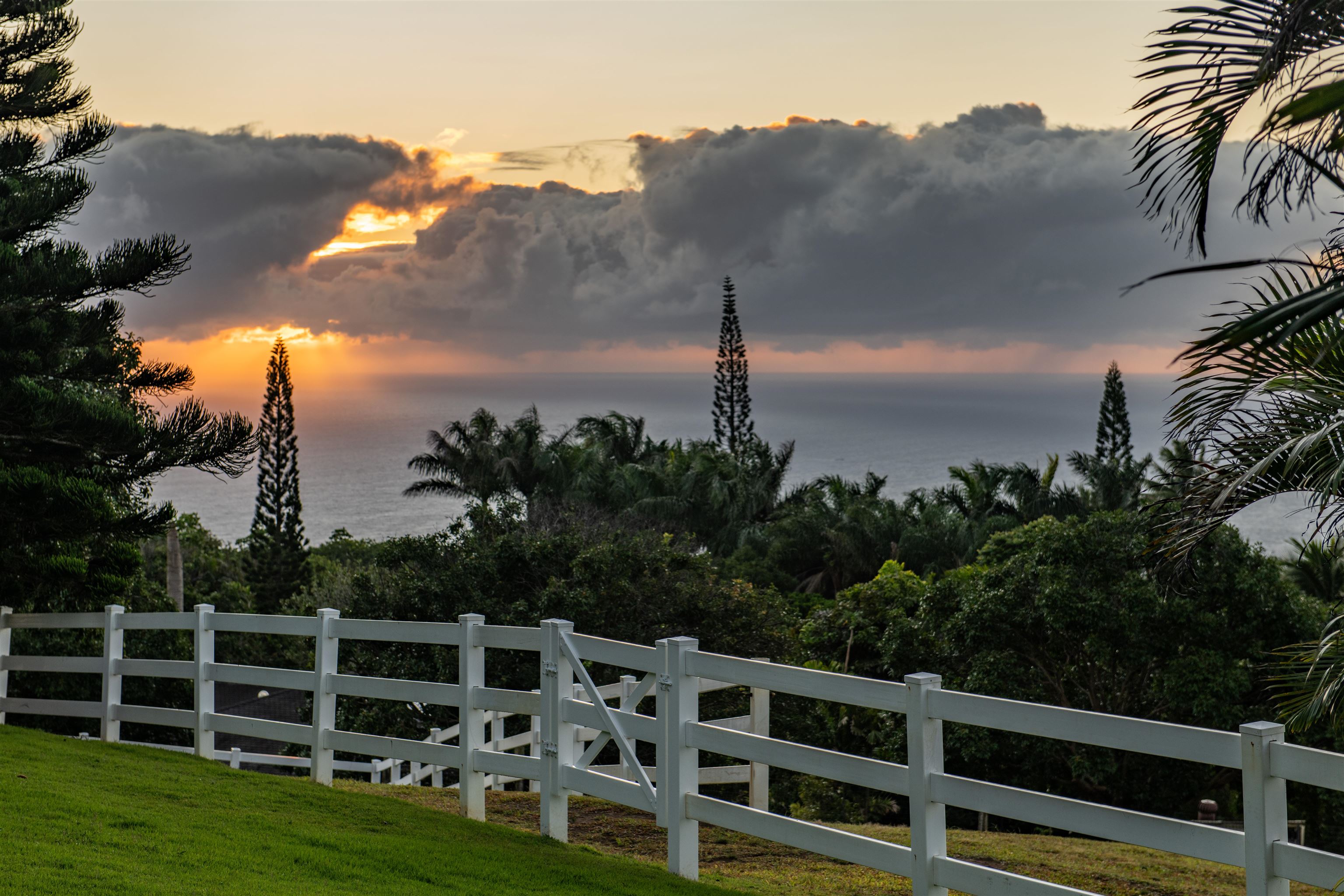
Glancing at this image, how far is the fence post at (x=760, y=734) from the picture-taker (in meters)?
8.73

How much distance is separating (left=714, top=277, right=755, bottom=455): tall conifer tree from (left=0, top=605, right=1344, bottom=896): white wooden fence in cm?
5402

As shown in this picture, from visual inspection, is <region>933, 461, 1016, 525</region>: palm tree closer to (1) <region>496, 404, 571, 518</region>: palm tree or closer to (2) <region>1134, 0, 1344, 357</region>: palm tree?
(1) <region>496, 404, 571, 518</region>: palm tree

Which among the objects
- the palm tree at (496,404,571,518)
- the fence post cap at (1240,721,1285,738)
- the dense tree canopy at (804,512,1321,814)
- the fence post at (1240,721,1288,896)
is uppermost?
the palm tree at (496,404,571,518)

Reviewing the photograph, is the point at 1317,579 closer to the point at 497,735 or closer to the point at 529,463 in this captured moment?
the point at 497,735

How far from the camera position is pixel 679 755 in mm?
6348

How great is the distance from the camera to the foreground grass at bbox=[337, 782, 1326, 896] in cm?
666

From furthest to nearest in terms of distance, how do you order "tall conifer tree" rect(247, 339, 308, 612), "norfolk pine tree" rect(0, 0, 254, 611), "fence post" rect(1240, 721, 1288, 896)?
"tall conifer tree" rect(247, 339, 308, 612)
"norfolk pine tree" rect(0, 0, 254, 611)
"fence post" rect(1240, 721, 1288, 896)

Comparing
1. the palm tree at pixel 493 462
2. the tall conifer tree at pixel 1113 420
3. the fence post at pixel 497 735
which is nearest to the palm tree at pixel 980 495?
the palm tree at pixel 493 462

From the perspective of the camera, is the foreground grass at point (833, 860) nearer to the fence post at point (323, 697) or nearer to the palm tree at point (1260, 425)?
the fence post at point (323, 697)

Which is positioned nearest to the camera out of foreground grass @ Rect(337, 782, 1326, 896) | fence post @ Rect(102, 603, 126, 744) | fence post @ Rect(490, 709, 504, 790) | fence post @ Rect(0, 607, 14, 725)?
foreground grass @ Rect(337, 782, 1326, 896)

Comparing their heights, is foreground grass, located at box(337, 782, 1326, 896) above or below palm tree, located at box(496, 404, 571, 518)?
below

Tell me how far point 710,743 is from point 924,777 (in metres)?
1.45

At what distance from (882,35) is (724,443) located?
41.9 metres

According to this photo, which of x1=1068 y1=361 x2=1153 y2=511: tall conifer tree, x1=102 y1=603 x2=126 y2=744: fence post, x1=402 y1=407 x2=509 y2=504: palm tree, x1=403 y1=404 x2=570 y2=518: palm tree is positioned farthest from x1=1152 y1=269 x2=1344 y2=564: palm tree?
x1=402 y1=407 x2=509 y2=504: palm tree
